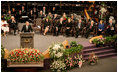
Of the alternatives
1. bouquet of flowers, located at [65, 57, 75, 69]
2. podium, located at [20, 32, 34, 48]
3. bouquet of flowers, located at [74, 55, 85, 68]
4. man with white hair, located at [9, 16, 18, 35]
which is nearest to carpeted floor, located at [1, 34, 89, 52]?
man with white hair, located at [9, 16, 18, 35]

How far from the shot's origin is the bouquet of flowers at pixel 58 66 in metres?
11.2

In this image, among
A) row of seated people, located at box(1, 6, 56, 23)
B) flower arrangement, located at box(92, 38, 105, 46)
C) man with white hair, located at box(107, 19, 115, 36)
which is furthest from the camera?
row of seated people, located at box(1, 6, 56, 23)

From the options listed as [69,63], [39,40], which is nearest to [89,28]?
[39,40]

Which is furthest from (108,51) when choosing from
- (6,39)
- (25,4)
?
→ (25,4)

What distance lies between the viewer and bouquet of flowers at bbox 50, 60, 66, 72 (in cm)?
1116

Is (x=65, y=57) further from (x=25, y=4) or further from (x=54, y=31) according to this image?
(x=25, y=4)

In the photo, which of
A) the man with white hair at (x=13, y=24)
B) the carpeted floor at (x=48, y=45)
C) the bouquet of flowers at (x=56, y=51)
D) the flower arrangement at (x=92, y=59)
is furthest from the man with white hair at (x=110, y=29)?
the man with white hair at (x=13, y=24)

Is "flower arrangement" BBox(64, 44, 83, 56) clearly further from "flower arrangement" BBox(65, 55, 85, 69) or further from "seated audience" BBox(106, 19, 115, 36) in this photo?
"seated audience" BBox(106, 19, 115, 36)

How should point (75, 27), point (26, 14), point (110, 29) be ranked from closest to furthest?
1. point (110, 29)
2. point (75, 27)
3. point (26, 14)

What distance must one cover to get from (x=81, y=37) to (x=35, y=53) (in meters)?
4.36

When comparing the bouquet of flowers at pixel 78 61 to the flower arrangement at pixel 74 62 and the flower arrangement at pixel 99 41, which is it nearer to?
the flower arrangement at pixel 74 62

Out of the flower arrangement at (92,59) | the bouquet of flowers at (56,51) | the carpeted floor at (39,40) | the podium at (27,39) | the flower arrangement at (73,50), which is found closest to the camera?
the bouquet of flowers at (56,51)

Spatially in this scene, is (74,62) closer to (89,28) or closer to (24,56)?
(24,56)

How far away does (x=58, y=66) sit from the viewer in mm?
11164
